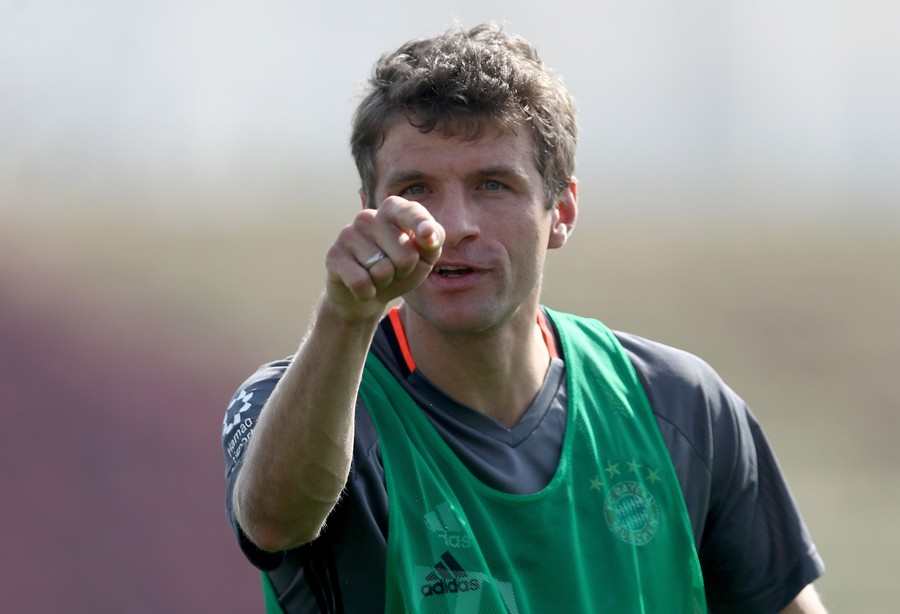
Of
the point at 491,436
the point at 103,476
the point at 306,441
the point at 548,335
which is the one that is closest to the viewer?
the point at 306,441

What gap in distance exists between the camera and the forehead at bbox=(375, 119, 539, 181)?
2713mm

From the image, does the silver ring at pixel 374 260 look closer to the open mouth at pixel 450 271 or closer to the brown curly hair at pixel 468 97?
the open mouth at pixel 450 271

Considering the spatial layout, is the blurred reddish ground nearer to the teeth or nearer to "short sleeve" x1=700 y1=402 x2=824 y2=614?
"short sleeve" x1=700 y1=402 x2=824 y2=614

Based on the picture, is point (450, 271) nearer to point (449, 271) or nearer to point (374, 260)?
point (449, 271)

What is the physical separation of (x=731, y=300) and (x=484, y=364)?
46.7 feet

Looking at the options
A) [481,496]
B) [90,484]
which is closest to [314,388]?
[481,496]

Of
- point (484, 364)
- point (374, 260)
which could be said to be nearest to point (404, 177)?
point (484, 364)

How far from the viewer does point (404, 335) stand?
2.82 metres

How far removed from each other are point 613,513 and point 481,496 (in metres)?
0.32

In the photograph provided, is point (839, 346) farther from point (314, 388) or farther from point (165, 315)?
point (314, 388)

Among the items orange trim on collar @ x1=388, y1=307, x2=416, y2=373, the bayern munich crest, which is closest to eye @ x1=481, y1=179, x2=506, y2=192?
orange trim on collar @ x1=388, y1=307, x2=416, y2=373

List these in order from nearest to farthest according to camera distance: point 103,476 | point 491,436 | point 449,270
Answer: point 449,270
point 491,436
point 103,476

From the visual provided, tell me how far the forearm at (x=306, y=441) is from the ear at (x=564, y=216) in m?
1.00

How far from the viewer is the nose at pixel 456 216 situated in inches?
103
